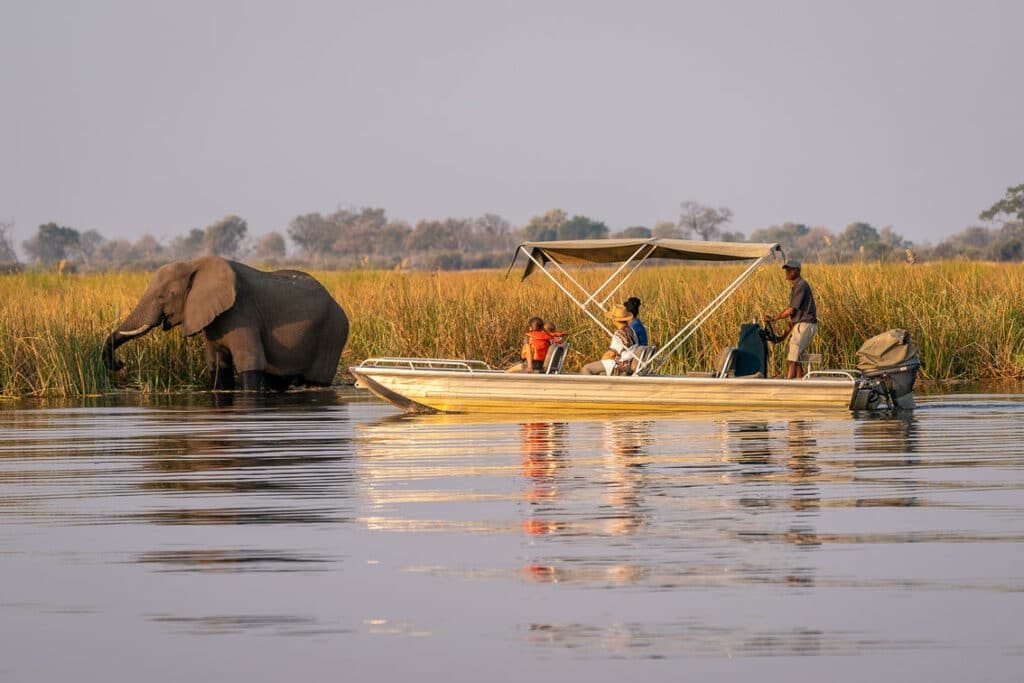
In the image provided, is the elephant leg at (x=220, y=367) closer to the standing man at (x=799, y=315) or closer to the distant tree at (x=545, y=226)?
the standing man at (x=799, y=315)

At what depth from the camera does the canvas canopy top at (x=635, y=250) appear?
19219 mm

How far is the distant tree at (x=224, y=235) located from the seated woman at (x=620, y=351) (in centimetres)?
10292

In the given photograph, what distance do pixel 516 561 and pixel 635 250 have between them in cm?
1114

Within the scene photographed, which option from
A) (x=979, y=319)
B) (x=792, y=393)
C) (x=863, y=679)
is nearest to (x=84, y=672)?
(x=863, y=679)

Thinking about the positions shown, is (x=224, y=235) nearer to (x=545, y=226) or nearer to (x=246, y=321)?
(x=545, y=226)

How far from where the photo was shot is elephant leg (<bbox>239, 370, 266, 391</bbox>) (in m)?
24.4

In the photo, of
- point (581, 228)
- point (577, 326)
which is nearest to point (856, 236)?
point (581, 228)

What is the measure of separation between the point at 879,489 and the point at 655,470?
1856mm

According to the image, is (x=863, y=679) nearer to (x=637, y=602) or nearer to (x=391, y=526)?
(x=637, y=602)

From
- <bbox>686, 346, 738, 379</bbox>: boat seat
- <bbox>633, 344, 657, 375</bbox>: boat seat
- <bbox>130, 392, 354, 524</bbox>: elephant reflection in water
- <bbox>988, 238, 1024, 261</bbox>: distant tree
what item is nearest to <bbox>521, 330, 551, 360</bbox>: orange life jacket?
<bbox>633, 344, 657, 375</bbox>: boat seat

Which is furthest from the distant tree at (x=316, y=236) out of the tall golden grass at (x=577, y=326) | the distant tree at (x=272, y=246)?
the tall golden grass at (x=577, y=326)

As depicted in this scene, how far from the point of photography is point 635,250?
19750 mm

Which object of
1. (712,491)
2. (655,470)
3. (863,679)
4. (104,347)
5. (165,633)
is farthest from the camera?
(104,347)

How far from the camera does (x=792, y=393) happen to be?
18.5m
